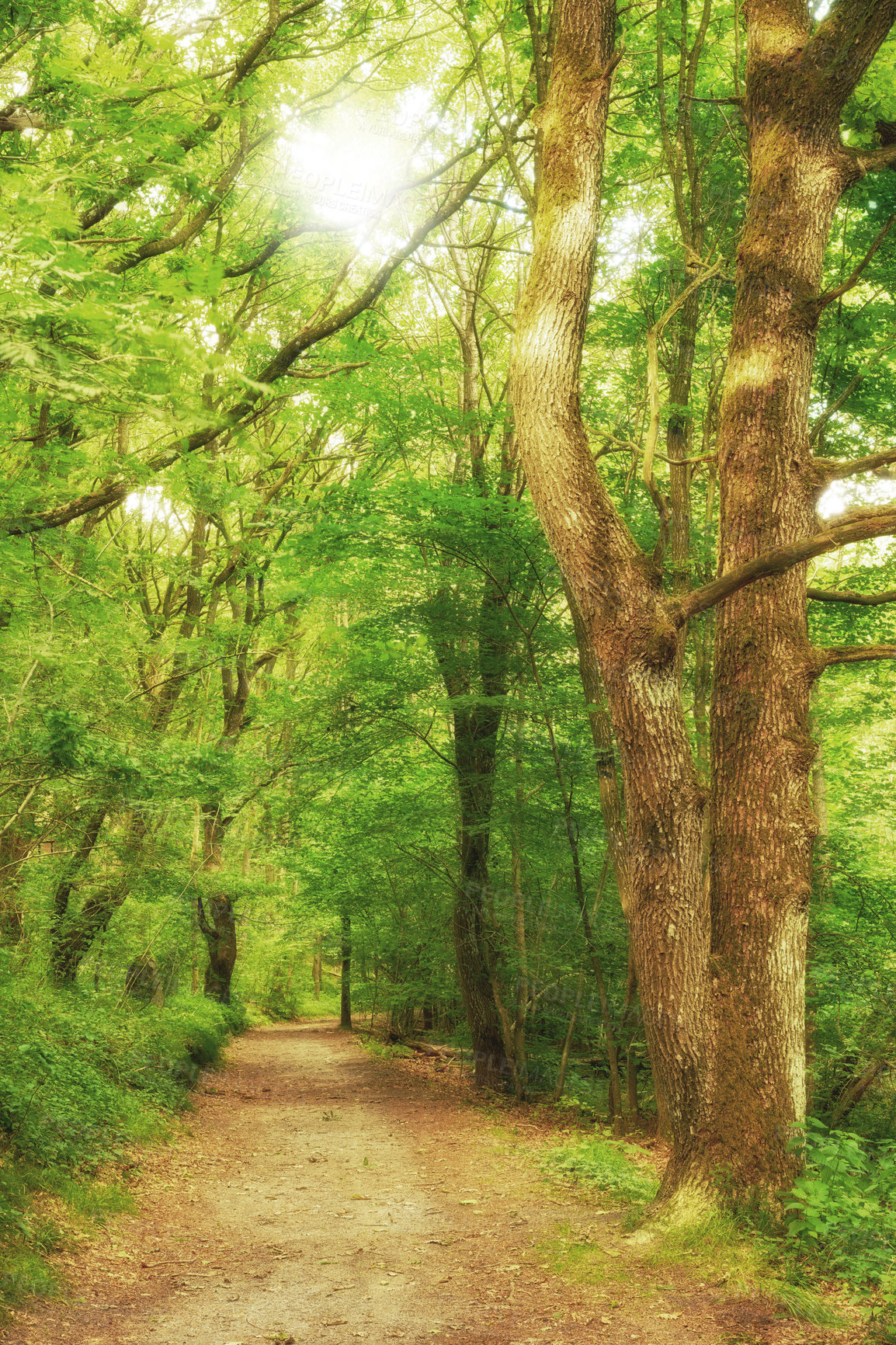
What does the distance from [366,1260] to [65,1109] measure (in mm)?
2418

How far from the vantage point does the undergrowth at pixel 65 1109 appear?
15.1 ft

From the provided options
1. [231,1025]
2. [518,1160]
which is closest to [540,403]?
[518,1160]

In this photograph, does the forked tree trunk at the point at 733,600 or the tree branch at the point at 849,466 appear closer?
the tree branch at the point at 849,466

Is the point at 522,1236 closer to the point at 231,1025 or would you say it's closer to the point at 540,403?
the point at 540,403

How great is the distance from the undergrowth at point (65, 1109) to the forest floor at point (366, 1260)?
0.22 metres

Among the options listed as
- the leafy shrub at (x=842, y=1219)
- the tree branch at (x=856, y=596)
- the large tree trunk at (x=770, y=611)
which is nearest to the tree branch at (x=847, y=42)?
the large tree trunk at (x=770, y=611)

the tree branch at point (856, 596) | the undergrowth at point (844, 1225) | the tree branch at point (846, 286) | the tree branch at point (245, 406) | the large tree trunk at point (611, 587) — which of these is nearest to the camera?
the undergrowth at point (844, 1225)

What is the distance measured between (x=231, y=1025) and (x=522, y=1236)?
13.3 metres

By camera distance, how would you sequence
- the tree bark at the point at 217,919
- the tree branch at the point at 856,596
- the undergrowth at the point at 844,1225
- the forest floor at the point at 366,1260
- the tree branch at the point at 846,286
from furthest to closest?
the tree bark at the point at 217,919, the tree branch at the point at 846,286, the tree branch at the point at 856,596, the undergrowth at the point at 844,1225, the forest floor at the point at 366,1260

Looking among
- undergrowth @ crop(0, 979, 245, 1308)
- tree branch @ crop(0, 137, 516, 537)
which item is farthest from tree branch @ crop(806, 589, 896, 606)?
undergrowth @ crop(0, 979, 245, 1308)

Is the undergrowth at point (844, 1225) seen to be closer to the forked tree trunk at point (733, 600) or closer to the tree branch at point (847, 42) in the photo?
the forked tree trunk at point (733, 600)

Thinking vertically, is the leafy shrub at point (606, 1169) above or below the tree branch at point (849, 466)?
below

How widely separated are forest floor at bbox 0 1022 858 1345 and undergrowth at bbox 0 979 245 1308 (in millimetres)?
221

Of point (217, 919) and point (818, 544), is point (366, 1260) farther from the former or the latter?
point (217, 919)
